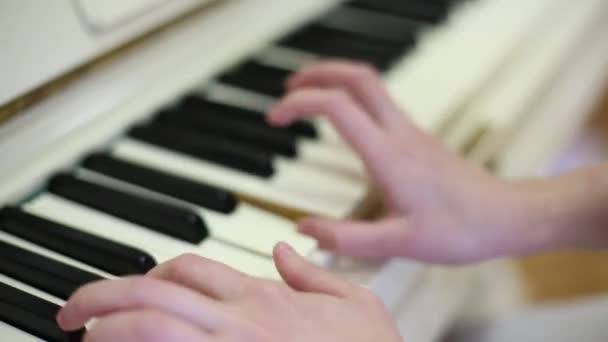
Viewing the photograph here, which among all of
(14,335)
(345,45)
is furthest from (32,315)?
(345,45)

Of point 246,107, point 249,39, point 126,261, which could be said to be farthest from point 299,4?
point 126,261

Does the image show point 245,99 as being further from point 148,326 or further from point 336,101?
point 148,326

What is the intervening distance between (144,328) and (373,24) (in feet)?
2.21

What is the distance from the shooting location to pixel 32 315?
0.51 meters

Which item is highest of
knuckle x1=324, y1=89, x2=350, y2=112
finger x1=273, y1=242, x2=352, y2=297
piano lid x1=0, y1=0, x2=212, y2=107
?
piano lid x1=0, y1=0, x2=212, y2=107

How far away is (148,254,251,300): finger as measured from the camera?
0.46 meters

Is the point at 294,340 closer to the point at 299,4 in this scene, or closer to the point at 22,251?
the point at 22,251

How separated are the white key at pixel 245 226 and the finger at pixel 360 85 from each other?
0.45ft

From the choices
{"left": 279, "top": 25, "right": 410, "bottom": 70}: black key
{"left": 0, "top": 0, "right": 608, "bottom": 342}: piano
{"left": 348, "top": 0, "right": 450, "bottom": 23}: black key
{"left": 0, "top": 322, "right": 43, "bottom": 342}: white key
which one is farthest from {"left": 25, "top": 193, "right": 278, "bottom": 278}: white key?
{"left": 348, "top": 0, "right": 450, "bottom": 23}: black key

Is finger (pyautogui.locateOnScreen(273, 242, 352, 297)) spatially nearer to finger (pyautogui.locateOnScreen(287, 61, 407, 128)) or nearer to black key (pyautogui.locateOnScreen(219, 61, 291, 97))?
finger (pyautogui.locateOnScreen(287, 61, 407, 128))

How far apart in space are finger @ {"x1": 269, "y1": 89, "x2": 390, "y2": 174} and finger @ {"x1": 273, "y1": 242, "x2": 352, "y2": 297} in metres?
0.17

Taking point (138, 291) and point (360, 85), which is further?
point (360, 85)

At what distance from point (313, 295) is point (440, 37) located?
21.2 inches

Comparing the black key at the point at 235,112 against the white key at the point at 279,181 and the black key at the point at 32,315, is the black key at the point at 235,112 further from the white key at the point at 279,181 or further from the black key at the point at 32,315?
the black key at the point at 32,315
